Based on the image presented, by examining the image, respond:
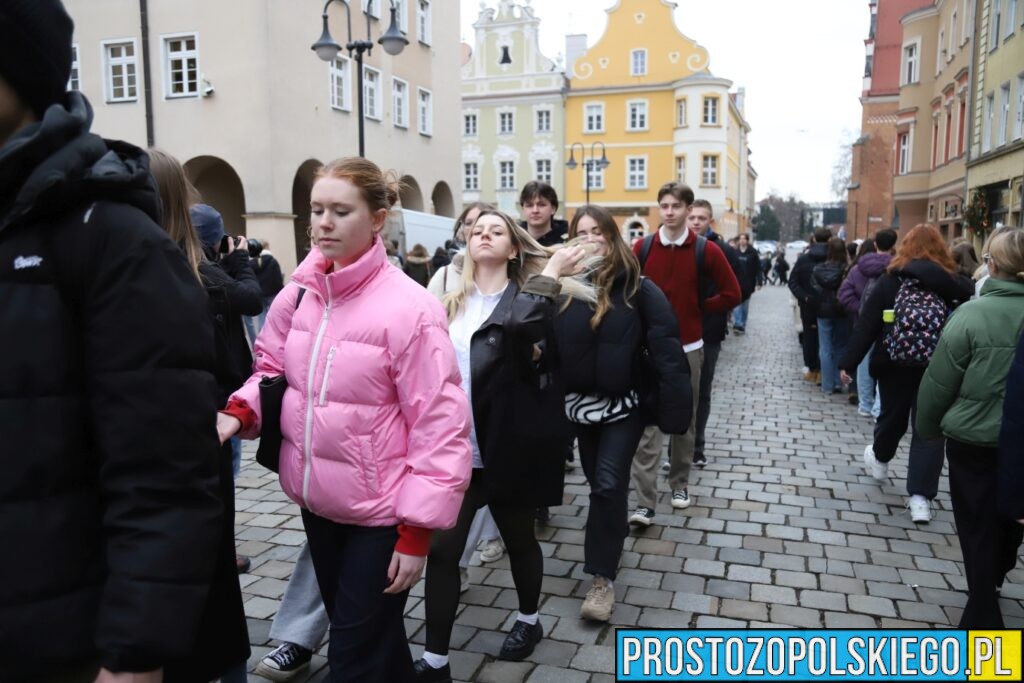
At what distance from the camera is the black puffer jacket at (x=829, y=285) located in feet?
34.6

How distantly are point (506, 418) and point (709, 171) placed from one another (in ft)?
172

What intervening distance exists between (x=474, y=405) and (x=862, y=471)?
16.0ft

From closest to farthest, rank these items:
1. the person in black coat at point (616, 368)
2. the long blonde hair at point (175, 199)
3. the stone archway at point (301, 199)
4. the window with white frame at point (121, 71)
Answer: the long blonde hair at point (175, 199) < the person in black coat at point (616, 368) < the window with white frame at point (121, 71) < the stone archway at point (301, 199)

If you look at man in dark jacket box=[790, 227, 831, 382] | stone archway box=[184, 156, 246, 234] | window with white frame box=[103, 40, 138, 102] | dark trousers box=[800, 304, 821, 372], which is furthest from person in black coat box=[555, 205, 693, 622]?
stone archway box=[184, 156, 246, 234]

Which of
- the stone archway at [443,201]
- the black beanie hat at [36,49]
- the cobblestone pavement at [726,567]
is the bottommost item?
the cobblestone pavement at [726,567]

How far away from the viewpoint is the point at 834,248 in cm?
1092

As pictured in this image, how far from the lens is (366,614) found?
8.57ft

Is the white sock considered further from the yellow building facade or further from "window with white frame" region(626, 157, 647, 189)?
"window with white frame" region(626, 157, 647, 189)

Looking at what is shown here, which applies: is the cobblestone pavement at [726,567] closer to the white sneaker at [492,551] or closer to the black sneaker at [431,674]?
the white sneaker at [492,551]

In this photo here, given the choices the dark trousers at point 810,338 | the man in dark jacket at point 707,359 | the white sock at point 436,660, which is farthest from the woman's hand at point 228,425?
the dark trousers at point 810,338

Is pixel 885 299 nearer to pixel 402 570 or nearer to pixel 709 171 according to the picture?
pixel 402 570

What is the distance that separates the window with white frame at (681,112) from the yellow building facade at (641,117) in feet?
0.21

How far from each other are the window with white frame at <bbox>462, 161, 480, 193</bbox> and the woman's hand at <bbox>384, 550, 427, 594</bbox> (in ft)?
175

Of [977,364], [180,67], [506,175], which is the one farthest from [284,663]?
[506,175]
